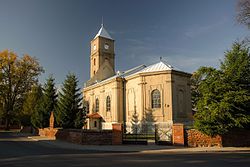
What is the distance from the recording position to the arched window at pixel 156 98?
102 feet

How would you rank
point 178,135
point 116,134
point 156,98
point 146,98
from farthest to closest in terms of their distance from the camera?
point 146,98, point 156,98, point 116,134, point 178,135

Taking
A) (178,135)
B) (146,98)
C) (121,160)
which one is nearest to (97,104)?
(146,98)

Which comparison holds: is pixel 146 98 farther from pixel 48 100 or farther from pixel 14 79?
pixel 14 79

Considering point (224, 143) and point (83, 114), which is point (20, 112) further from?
point (224, 143)

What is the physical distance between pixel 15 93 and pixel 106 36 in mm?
21203

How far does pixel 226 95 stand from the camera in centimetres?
1795

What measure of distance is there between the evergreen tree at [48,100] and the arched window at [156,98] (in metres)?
13.3

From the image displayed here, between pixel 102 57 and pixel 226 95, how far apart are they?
109ft

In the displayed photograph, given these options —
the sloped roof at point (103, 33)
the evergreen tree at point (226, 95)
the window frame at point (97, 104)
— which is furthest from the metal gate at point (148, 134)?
the sloped roof at point (103, 33)

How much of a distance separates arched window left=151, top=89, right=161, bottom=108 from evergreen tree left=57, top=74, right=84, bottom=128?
9301 mm

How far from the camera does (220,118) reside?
17750 mm

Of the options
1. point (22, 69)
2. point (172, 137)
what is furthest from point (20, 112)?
point (172, 137)

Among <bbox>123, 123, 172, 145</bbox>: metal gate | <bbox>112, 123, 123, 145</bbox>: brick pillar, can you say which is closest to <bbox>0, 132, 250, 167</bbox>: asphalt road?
<bbox>112, 123, 123, 145</bbox>: brick pillar

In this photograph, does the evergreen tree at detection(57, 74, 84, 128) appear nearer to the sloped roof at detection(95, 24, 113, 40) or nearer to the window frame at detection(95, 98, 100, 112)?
the window frame at detection(95, 98, 100, 112)
